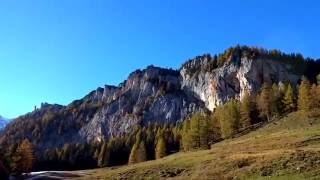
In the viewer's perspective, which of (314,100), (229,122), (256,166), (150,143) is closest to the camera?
(256,166)

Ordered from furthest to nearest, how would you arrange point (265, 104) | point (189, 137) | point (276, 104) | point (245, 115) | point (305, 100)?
point (265, 104)
point (276, 104)
point (245, 115)
point (189, 137)
point (305, 100)

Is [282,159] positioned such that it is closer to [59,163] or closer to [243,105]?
[243,105]

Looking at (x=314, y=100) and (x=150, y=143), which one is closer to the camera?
(x=314, y=100)

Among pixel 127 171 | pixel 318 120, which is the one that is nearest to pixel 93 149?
pixel 318 120

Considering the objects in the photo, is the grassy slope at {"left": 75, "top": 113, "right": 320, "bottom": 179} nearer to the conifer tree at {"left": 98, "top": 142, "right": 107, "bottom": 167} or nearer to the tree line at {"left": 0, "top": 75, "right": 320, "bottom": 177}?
the tree line at {"left": 0, "top": 75, "right": 320, "bottom": 177}

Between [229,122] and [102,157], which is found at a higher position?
[229,122]

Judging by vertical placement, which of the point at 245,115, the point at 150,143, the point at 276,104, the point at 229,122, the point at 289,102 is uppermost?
the point at 276,104

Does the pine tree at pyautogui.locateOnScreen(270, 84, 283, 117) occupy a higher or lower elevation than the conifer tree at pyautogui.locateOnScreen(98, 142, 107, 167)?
higher

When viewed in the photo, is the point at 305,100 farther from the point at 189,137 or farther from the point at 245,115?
the point at 189,137

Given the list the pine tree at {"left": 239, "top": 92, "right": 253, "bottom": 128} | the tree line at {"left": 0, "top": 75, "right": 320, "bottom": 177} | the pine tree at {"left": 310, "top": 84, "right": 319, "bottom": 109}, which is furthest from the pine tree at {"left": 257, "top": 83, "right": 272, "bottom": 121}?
the pine tree at {"left": 310, "top": 84, "right": 319, "bottom": 109}

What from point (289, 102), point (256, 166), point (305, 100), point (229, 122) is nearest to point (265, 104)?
point (289, 102)

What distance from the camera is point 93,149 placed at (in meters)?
193

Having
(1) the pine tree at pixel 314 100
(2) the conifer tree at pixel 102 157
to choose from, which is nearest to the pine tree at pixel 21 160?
(2) the conifer tree at pixel 102 157

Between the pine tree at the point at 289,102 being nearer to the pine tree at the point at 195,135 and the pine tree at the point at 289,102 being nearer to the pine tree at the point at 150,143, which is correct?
the pine tree at the point at 195,135
